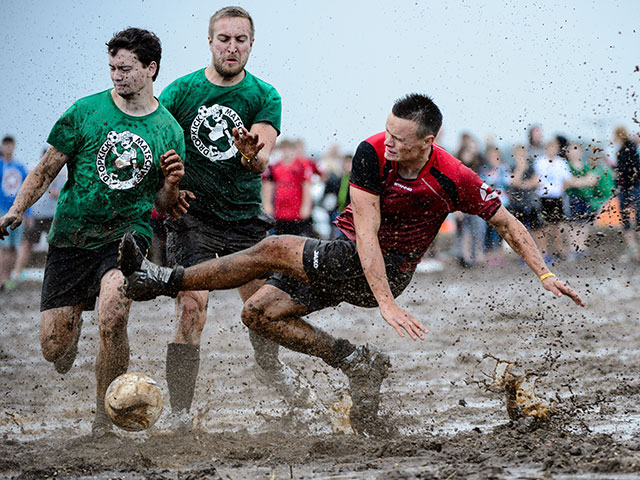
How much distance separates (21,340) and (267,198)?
5596mm

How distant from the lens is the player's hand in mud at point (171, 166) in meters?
6.00

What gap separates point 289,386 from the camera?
6707mm

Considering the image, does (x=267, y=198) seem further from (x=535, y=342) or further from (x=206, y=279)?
(x=206, y=279)

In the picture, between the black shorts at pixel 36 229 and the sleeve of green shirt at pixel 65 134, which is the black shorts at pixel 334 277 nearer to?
the sleeve of green shirt at pixel 65 134

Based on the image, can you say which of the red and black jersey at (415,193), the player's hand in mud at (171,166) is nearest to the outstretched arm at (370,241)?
the red and black jersey at (415,193)

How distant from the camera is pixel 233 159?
6664 millimetres

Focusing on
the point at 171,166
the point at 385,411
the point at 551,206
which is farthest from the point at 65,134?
the point at 551,206

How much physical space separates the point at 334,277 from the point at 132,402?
141cm

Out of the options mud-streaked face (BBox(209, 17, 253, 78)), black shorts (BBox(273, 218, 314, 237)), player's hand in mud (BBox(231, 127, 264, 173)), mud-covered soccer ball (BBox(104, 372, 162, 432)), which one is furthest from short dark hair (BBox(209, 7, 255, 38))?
black shorts (BBox(273, 218, 314, 237))

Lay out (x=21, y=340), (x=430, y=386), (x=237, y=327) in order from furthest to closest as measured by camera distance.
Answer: (x=237, y=327) < (x=21, y=340) < (x=430, y=386)

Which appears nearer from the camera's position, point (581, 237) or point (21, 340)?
point (21, 340)

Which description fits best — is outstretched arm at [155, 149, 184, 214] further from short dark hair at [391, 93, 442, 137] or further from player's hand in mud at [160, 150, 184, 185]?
short dark hair at [391, 93, 442, 137]

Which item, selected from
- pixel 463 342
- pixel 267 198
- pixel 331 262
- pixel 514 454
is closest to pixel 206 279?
pixel 331 262

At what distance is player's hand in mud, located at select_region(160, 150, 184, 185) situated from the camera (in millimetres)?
5996
